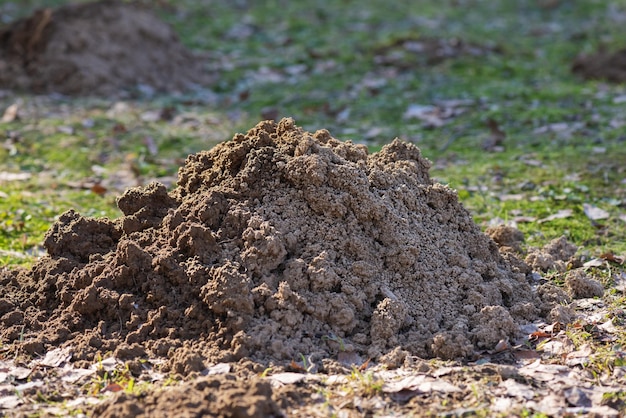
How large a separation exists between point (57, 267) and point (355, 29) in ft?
25.9

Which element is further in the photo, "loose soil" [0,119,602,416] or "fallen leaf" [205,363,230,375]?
"loose soil" [0,119,602,416]

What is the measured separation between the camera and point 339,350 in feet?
11.3

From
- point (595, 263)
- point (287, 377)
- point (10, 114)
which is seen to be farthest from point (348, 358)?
point (10, 114)

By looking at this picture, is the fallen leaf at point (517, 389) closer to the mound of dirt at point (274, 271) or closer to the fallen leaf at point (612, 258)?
the mound of dirt at point (274, 271)

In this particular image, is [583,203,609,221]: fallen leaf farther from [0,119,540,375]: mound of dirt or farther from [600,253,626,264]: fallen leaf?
[0,119,540,375]: mound of dirt

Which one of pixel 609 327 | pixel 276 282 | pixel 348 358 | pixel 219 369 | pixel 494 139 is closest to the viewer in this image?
pixel 219 369

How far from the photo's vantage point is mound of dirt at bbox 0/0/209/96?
866cm

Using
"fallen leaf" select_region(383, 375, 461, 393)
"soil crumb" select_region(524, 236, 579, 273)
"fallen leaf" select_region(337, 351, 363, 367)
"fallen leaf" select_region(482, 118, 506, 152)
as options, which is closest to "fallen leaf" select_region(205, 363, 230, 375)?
"fallen leaf" select_region(337, 351, 363, 367)

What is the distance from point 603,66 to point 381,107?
281 cm

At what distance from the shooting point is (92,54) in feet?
28.9

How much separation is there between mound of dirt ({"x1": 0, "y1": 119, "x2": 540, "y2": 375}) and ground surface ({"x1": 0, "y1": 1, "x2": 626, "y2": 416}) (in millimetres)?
71

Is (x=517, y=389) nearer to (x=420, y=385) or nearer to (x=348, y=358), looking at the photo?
(x=420, y=385)

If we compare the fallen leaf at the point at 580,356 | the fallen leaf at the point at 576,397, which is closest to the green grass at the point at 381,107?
the fallen leaf at the point at 580,356

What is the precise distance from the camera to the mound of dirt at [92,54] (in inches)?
341
